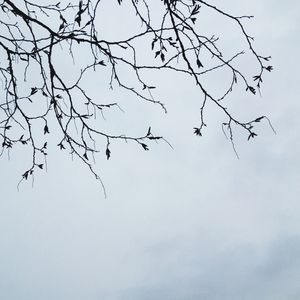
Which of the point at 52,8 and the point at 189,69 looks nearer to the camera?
the point at 189,69

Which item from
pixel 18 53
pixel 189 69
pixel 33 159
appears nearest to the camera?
pixel 189 69

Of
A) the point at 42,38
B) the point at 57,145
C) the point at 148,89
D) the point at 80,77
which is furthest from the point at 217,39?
the point at 57,145

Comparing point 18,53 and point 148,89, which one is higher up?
point 18,53

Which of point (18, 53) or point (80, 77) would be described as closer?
point (80, 77)

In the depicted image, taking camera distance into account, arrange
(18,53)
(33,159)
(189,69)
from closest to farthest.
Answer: (189,69) < (18,53) < (33,159)

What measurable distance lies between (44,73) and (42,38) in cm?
38

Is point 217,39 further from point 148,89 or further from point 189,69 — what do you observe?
point 148,89

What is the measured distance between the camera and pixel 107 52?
3.44 m

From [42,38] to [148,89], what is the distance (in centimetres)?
98

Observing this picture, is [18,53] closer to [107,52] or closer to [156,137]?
[107,52]

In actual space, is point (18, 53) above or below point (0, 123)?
above

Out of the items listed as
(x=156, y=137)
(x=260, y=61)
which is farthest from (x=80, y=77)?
(x=260, y=61)

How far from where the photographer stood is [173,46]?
342 cm

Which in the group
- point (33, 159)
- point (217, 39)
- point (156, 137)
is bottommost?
point (156, 137)
